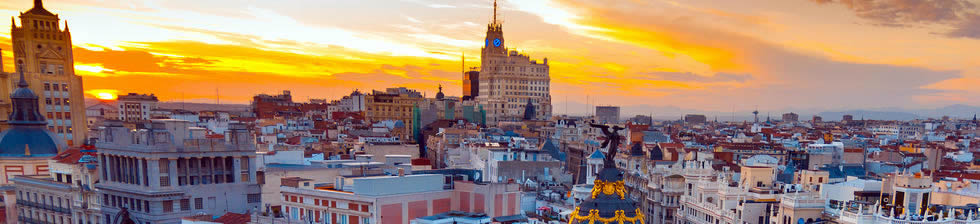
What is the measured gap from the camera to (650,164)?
228 ft

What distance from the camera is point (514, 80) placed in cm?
16975

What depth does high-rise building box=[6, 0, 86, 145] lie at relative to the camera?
68250 mm

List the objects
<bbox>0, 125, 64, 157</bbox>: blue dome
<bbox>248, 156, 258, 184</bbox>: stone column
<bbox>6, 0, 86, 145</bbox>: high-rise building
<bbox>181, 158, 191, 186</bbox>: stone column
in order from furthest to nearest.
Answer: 1. <bbox>6, 0, 86, 145</bbox>: high-rise building
2. <bbox>0, 125, 64, 157</bbox>: blue dome
3. <bbox>248, 156, 258, 184</bbox>: stone column
4. <bbox>181, 158, 191, 186</bbox>: stone column

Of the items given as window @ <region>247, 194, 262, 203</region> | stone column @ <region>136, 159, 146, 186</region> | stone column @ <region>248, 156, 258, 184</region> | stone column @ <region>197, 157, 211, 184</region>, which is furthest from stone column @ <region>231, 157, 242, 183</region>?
stone column @ <region>136, 159, 146, 186</region>

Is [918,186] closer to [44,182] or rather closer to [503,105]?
[44,182]

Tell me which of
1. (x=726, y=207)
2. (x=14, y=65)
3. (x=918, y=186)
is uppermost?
(x=14, y=65)

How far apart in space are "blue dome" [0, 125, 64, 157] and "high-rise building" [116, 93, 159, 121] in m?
115

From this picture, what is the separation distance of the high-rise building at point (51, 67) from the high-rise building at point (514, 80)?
4017 inches

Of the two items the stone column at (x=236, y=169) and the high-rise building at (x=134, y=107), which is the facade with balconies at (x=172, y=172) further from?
the high-rise building at (x=134, y=107)

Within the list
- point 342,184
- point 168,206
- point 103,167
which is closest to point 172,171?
point 168,206

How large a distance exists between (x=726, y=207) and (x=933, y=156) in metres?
68.2

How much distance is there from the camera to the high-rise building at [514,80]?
552 ft

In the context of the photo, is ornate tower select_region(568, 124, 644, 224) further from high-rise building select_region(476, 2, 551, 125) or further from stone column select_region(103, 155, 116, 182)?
high-rise building select_region(476, 2, 551, 125)

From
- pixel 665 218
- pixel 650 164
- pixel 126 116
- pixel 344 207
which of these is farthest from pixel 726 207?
pixel 126 116
